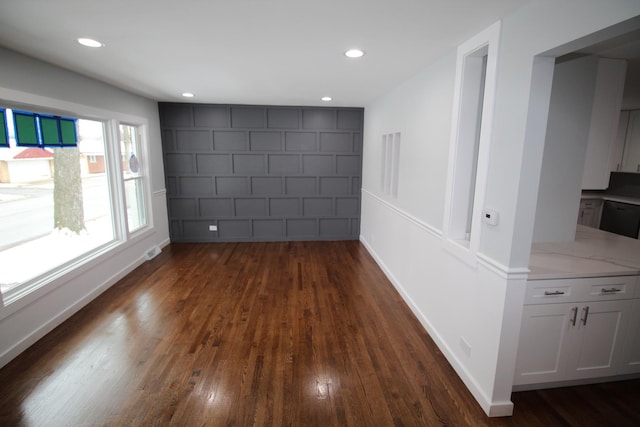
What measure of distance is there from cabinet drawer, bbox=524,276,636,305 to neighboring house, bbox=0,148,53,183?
4.16 metres

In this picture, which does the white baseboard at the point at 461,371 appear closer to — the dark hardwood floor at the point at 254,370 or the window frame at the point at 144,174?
the dark hardwood floor at the point at 254,370

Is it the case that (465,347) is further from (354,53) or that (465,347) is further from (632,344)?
(354,53)

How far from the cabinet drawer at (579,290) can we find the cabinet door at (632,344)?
0.14 meters

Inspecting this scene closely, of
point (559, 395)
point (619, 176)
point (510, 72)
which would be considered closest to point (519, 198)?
point (510, 72)

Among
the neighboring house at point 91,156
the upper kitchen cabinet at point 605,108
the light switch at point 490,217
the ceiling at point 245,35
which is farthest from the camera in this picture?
the neighboring house at point 91,156

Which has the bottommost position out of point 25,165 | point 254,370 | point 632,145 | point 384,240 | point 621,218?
point 254,370

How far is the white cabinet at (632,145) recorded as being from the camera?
481cm

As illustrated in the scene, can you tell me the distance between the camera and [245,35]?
2.18 metres

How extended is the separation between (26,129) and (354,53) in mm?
3018

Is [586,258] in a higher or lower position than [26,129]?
lower

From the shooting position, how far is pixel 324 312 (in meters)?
3.27

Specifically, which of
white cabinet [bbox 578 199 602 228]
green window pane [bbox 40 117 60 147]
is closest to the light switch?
green window pane [bbox 40 117 60 147]

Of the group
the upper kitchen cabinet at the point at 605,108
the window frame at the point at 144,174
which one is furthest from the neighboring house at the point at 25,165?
the upper kitchen cabinet at the point at 605,108

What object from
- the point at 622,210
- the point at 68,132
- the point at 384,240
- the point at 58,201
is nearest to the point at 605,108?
the point at 384,240
